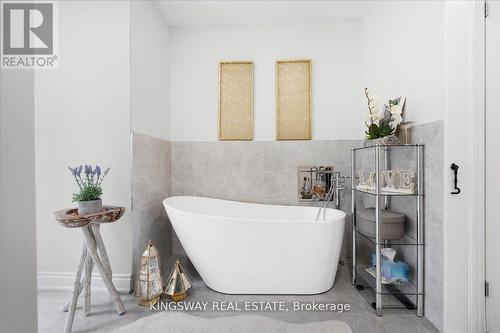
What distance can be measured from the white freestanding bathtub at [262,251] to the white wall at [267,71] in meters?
1.21

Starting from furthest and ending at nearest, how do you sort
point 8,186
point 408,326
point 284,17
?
point 284,17 < point 408,326 < point 8,186

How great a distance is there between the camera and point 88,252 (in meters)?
1.75

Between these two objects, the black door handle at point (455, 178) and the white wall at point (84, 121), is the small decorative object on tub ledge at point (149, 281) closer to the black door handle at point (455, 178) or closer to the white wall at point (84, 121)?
the white wall at point (84, 121)

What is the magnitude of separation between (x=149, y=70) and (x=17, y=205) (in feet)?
7.16

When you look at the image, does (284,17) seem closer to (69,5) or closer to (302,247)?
(69,5)

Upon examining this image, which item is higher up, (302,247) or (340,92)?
(340,92)

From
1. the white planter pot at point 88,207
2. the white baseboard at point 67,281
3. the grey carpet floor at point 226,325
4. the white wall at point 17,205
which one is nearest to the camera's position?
the white wall at point 17,205

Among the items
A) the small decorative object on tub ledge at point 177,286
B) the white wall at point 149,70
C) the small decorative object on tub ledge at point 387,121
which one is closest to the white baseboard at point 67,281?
the small decorative object on tub ledge at point 177,286

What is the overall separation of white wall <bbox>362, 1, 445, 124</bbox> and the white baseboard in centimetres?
263

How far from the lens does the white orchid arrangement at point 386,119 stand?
1.88 metres

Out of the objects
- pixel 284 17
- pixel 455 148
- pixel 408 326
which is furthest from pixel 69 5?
pixel 408 326

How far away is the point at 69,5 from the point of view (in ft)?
6.93

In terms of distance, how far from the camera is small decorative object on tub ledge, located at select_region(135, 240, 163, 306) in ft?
6.22

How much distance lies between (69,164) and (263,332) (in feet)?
6.66
